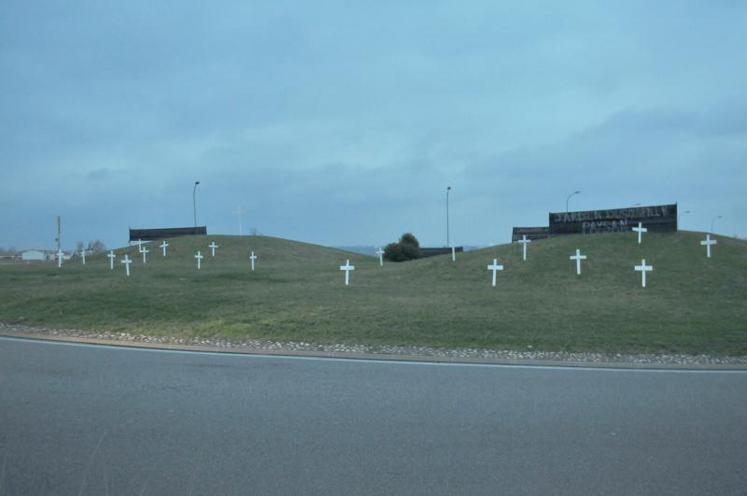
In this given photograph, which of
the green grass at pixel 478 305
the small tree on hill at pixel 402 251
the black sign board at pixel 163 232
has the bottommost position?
the green grass at pixel 478 305

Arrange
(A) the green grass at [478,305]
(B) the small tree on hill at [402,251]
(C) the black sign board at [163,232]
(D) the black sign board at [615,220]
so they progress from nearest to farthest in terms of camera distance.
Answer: (A) the green grass at [478,305], (D) the black sign board at [615,220], (B) the small tree on hill at [402,251], (C) the black sign board at [163,232]

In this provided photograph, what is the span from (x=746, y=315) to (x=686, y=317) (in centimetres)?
173

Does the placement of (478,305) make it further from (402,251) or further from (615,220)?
(402,251)


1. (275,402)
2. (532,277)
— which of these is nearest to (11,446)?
(275,402)

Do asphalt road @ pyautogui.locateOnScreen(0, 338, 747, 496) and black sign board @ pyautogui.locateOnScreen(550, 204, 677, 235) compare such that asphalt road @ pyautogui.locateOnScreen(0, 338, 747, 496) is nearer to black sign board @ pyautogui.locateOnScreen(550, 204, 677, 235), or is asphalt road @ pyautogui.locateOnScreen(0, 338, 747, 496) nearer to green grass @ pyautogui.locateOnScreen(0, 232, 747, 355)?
green grass @ pyautogui.locateOnScreen(0, 232, 747, 355)

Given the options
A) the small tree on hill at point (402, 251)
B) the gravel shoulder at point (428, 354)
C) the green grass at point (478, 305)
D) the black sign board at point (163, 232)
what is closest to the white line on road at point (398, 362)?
the gravel shoulder at point (428, 354)

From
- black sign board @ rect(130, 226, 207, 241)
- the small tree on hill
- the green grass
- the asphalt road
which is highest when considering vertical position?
black sign board @ rect(130, 226, 207, 241)

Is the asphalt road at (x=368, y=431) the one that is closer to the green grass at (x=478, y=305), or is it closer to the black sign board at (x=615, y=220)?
the green grass at (x=478, y=305)

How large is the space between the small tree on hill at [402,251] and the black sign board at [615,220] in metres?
15.5

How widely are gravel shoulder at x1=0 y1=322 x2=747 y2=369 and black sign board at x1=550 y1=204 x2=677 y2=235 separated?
69.5ft

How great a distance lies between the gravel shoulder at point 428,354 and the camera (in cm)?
982

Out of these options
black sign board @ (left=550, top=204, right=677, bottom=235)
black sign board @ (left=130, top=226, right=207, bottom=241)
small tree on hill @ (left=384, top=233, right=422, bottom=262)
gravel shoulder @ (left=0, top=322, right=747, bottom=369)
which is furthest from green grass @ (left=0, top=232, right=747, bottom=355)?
black sign board @ (left=130, top=226, right=207, bottom=241)

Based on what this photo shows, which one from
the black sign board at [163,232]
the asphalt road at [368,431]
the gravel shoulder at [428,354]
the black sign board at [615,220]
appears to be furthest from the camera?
the black sign board at [163,232]

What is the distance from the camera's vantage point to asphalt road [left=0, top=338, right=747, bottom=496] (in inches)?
180
